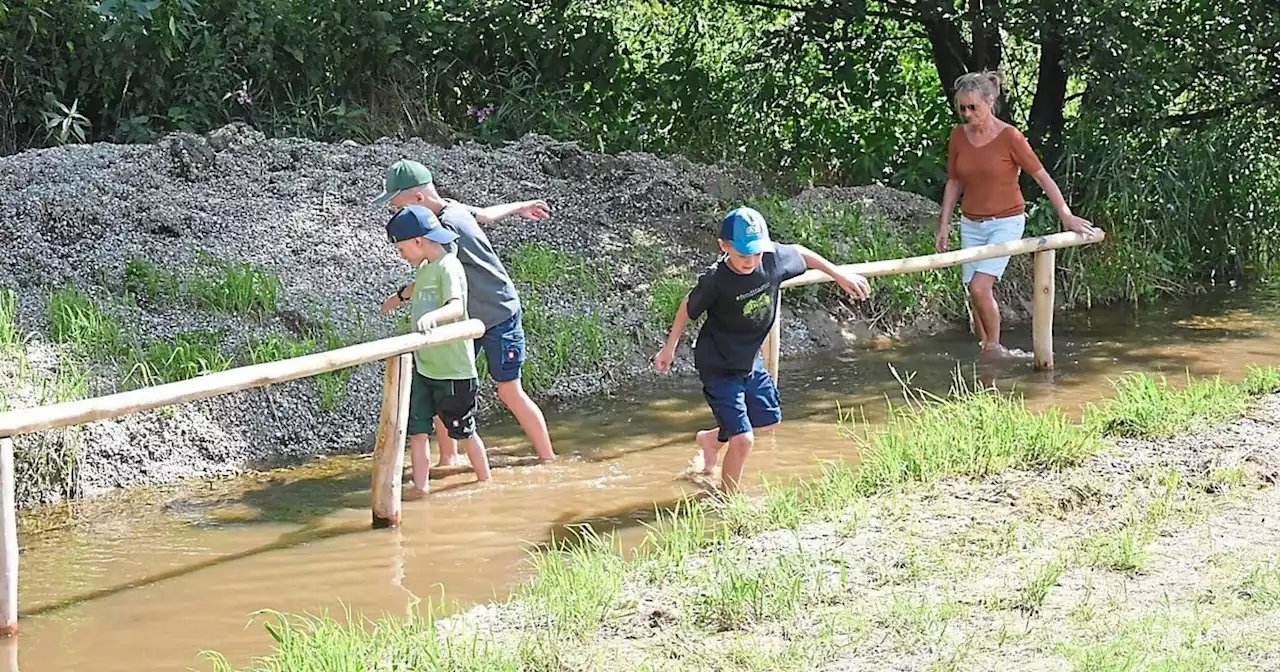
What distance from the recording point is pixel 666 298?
10594mm

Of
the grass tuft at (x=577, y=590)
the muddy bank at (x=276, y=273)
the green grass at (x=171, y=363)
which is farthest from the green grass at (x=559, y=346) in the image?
the grass tuft at (x=577, y=590)

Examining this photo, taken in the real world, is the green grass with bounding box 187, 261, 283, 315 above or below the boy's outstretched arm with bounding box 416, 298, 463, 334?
above

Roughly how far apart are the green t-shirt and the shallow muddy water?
0.60 metres

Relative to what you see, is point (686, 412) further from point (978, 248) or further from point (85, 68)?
point (85, 68)

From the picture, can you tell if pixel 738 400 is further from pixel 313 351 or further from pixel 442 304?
pixel 313 351

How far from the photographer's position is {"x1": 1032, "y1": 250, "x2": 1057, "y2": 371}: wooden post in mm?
9875

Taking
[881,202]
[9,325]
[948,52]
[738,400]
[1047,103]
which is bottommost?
[738,400]

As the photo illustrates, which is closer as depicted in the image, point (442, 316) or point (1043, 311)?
point (442, 316)

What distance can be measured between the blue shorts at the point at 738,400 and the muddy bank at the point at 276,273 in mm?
2389

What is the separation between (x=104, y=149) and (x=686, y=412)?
5.11 meters

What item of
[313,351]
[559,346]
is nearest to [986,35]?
[559,346]

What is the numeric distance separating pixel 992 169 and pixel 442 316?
436cm

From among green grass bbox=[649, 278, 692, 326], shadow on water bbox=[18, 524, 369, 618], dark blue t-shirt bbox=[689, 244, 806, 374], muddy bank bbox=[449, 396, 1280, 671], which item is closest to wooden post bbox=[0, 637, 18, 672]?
shadow on water bbox=[18, 524, 369, 618]

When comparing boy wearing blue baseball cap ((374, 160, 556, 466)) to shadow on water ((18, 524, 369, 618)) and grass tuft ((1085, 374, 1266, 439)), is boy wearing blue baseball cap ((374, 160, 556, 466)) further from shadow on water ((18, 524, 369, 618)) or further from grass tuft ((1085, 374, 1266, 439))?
grass tuft ((1085, 374, 1266, 439))
